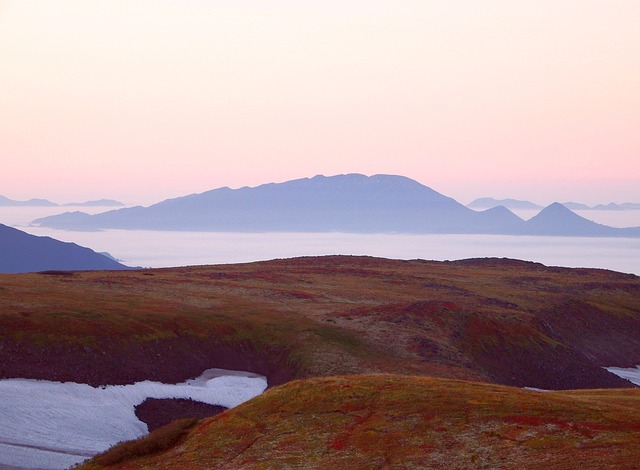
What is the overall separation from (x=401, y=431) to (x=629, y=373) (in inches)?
2746

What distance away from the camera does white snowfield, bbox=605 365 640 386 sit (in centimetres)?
9207

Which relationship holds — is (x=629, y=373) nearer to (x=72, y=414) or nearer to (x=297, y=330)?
(x=297, y=330)

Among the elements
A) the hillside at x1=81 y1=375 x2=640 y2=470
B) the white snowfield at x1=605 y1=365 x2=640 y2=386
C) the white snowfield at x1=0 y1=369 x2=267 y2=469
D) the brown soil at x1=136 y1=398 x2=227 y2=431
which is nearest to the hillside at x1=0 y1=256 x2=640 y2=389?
the white snowfield at x1=605 y1=365 x2=640 y2=386

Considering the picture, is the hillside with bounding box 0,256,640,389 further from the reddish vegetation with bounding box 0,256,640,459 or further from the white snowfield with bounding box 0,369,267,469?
the white snowfield with bounding box 0,369,267,469

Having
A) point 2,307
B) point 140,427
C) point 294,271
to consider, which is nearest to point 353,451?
point 140,427

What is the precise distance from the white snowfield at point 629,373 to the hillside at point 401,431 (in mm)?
50869

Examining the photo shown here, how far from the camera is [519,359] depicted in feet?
274

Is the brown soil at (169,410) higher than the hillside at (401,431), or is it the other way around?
the hillside at (401,431)

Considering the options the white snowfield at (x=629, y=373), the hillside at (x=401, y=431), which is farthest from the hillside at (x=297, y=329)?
the hillside at (x=401, y=431)

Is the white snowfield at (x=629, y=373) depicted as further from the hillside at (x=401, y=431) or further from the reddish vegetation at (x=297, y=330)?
the hillside at (x=401, y=431)

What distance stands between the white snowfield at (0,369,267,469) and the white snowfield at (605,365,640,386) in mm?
48665

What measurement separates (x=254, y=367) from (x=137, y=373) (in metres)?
12.4

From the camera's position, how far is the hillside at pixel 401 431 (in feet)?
103

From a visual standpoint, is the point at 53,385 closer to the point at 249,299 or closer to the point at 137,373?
the point at 137,373
